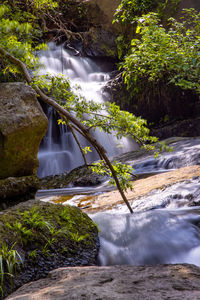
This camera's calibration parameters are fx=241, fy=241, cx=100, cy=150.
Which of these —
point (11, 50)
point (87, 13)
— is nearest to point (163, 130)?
point (87, 13)

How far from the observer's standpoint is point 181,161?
7.07m

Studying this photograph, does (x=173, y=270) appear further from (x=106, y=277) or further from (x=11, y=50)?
(x=11, y=50)

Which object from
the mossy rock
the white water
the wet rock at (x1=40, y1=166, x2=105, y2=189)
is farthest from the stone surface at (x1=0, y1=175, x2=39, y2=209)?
the wet rock at (x1=40, y1=166, x2=105, y2=189)

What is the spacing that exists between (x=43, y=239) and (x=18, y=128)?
5.04 feet

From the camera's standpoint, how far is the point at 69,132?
12102 mm

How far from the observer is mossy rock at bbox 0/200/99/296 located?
185 centimetres

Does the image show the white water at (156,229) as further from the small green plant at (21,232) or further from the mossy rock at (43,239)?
the small green plant at (21,232)

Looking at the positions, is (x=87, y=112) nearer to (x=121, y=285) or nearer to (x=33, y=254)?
(x=33, y=254)

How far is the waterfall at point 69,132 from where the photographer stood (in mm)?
10797

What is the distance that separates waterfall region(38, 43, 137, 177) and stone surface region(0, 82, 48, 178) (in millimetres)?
6099

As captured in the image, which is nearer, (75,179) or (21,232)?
(21,232)

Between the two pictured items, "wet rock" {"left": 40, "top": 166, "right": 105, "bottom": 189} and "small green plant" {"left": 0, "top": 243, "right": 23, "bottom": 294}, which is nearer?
"small green plant" {"left": 0, "top": 243, "right": 23, "bottom": 294}

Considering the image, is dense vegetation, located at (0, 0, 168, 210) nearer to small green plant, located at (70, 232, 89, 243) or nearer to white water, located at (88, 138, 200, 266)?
white water, located at (88, 138, 200, 266)

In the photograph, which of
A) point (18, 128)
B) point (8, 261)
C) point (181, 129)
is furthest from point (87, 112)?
point (181, 129)
